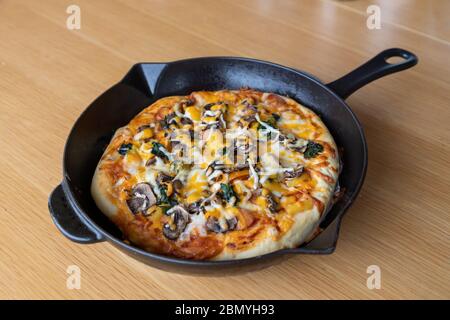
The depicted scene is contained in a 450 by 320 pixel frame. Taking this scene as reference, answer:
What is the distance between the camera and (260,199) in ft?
3.60

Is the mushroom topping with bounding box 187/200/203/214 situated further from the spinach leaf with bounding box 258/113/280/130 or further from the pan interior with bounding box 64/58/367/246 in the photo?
the spinach leaf with bounding box 258/113/280/130

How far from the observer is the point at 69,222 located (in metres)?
1.01

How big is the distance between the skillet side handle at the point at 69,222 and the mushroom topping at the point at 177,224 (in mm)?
154

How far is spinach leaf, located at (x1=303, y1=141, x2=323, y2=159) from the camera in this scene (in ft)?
3.95

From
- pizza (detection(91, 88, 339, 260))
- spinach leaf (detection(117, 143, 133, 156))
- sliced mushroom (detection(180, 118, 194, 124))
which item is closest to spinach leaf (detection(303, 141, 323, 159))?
pizza (detection(91, 88, 339, 260))

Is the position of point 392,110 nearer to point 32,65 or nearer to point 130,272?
point 130,272

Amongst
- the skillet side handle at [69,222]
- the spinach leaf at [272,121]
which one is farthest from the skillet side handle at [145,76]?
the skillet side handle at [69,222]

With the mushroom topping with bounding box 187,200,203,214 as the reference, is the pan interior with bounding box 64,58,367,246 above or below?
above

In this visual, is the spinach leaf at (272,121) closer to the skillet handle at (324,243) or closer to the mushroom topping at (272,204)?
the mushroom topping at (272,204)

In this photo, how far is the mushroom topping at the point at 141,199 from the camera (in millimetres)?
1123

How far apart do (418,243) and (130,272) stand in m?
0.66

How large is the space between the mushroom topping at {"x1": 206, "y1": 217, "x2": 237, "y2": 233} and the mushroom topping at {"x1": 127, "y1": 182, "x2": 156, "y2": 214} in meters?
0.15

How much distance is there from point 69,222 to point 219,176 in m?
0.35

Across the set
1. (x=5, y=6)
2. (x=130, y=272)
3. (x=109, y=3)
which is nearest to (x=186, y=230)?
(x=130, y=272)
